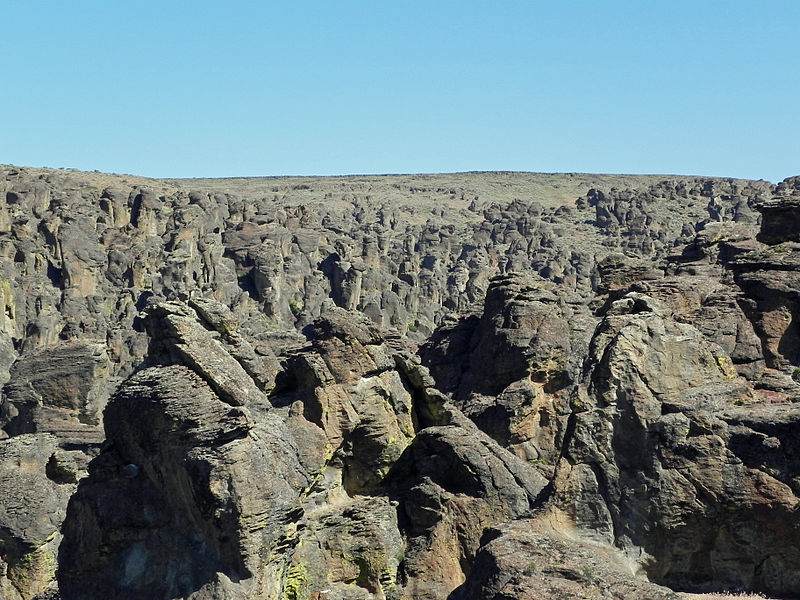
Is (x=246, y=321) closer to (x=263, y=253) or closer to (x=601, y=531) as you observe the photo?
(x=263, y=253)

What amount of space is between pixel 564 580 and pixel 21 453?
2112cm

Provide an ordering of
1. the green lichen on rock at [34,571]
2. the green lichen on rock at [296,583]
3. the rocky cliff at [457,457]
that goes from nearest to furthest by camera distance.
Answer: the rocky cliff at [457,457] < the green lichen on rock at [296,583] < the green lichen on rock at [34,571]

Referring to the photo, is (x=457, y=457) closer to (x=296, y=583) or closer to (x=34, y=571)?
(x=296, y=583)

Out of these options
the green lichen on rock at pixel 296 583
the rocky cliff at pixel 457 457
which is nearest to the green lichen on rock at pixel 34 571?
the rocky cliff at pixel 457 457

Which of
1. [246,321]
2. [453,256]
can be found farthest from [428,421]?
[453,256]

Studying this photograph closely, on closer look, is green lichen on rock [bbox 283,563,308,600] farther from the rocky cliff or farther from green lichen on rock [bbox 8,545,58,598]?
green lichen on rock [bbox 8,545,58,598]

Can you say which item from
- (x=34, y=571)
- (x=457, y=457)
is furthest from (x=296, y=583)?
(x=34, y=571)

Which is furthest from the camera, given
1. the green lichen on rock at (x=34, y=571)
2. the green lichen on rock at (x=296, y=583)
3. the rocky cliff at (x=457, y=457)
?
the green lichen on rock at (x=34, y=571)

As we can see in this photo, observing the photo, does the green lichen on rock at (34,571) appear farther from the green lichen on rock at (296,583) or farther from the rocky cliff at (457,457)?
the green lichen on rock at (296,583)

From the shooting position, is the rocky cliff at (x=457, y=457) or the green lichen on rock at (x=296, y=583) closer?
the rocky cliff at (x=457, y=457)

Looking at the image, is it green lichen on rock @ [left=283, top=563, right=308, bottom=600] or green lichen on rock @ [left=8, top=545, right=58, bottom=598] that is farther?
green lichen on rock @ [left=8, top=545, right=58, bottom=598]

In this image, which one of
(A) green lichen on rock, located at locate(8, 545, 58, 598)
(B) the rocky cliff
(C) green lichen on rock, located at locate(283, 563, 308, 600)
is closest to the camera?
(B) the rocky cliff

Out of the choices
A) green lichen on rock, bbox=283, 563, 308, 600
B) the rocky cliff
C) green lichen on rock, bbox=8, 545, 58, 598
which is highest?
the rocky cliff

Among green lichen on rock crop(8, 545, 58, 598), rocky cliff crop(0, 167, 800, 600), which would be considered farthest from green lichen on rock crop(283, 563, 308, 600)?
green lichen on rock crop(8, 545, 58, 598)
